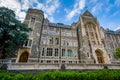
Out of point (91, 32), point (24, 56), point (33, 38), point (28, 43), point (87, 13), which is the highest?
point (87, 13)

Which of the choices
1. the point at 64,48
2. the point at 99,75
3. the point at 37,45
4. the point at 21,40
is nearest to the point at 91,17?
the point at 64,48

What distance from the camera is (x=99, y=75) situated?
24.5 feet

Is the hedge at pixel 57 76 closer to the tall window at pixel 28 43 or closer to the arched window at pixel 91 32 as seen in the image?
the tall window at pixel 28 43

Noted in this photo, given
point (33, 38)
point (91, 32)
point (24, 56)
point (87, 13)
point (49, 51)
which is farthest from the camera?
point (87, 13)

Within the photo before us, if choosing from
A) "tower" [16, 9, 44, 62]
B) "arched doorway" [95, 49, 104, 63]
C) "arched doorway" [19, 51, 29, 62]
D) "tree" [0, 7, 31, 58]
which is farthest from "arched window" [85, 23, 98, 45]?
"tree" [0, 7, 31, 58]

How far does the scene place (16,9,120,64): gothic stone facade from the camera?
23.4m

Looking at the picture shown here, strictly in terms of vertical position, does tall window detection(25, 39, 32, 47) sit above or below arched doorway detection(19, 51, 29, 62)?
above

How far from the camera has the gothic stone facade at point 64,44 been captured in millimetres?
23359

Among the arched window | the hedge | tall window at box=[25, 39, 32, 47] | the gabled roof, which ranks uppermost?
A: the gabled roof

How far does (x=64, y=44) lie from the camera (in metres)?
27.7

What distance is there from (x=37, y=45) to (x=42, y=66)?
11237 mm

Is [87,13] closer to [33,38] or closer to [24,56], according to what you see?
[33,38]

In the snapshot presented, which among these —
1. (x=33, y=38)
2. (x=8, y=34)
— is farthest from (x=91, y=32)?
(x=8, y=34)

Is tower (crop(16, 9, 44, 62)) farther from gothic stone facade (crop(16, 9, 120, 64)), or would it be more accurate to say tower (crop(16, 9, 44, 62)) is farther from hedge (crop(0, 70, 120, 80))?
hedge (crop(0, 70, 120, 80))
